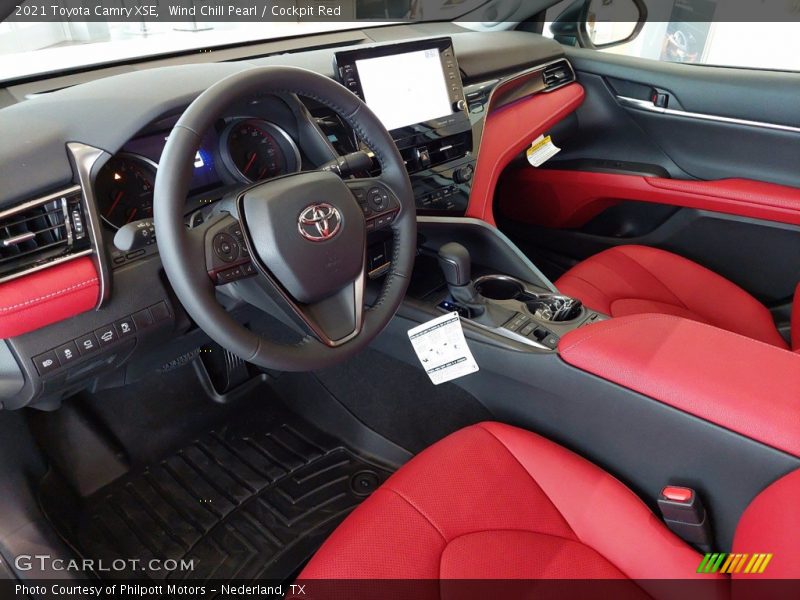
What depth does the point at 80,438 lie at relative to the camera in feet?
4.39

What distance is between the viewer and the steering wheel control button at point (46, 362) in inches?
35.8

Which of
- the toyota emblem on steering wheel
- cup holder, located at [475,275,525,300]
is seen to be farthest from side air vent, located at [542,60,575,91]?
the toyota emblem on steering wheel

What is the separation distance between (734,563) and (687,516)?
10 cm

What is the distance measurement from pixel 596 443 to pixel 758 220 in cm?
104

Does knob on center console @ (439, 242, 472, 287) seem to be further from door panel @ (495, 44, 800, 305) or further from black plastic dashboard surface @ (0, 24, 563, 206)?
door panel @ (495, 44, 800, 305)

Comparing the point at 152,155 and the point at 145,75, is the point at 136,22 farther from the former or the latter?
the point at 152,155

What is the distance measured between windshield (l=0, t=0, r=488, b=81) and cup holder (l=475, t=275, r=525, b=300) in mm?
841

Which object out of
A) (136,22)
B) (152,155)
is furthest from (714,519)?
(136,22)

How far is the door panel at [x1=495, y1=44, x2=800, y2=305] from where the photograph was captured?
5.58 feet

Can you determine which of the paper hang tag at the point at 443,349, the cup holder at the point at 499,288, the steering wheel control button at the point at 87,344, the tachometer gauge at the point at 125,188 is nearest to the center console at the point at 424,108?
the cup holder at the point at 499,288

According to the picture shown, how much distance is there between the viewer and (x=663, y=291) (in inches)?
61.9

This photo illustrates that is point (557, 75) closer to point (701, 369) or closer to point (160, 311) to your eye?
point (701, 369)

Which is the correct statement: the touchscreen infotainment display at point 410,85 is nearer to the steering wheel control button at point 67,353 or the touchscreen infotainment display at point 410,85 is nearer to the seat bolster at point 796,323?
the steering wheel control button at point 67,353

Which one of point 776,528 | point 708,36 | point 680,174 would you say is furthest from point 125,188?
point 708,36
